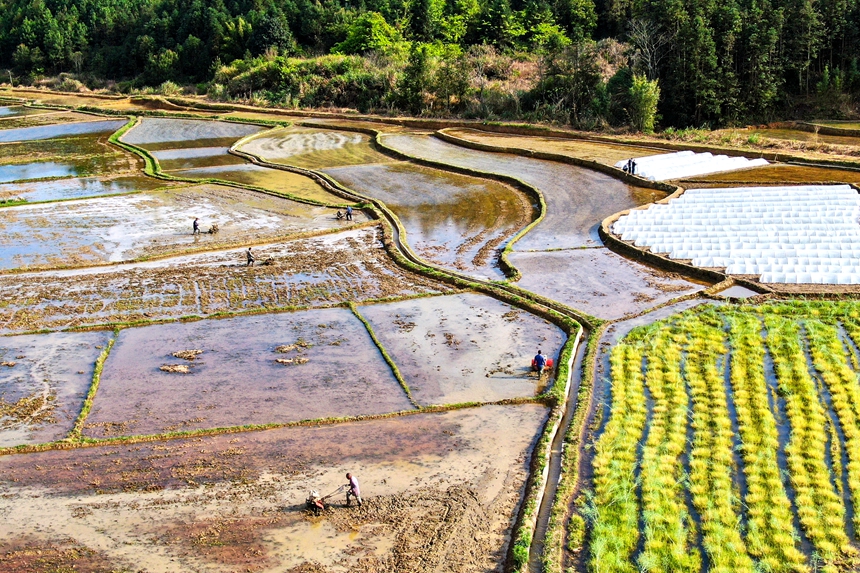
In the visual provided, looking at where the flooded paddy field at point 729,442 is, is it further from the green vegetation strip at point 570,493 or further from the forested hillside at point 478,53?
the forested hillside at point 478,53

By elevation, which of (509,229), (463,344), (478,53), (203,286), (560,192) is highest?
(478,53)

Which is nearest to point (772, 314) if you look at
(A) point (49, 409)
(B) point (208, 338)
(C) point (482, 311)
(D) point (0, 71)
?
(C) point (482, 311)

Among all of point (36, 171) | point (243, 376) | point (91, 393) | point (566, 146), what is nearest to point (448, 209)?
point (566, 146)

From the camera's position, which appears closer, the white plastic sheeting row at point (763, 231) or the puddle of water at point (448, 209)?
the white plastic sheeting row at point (763, 231)

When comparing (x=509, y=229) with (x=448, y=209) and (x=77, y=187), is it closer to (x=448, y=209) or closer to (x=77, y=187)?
(x=448, y=209)

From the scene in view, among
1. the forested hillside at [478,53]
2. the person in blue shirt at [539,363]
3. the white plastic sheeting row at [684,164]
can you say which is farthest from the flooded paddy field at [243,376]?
the forested hillside at [478,53]

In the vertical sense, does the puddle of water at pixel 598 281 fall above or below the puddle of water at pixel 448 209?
below
